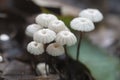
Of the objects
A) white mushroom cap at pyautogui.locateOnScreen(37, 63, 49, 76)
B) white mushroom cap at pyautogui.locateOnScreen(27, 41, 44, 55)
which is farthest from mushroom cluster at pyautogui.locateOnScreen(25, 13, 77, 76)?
white mushroom cap at pyautogui.locateOnScreen(37, 63, 49, 76)

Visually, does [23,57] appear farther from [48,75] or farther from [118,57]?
[118,57]

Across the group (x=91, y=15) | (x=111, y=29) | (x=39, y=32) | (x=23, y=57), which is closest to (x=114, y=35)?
(x=111, y=29)

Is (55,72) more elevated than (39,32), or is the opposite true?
(39,32)

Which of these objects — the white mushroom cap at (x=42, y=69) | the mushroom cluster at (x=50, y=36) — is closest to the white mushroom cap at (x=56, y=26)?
the mushroom cluster at (x=50, y=36)

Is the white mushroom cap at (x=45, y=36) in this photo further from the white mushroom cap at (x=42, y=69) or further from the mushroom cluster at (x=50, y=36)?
the white mushroom cap at (x=42, y=69)

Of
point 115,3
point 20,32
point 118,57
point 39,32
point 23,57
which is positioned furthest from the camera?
point 115,3

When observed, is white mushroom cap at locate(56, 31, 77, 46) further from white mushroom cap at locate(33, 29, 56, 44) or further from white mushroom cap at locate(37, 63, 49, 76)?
white mushroom cap at locate(37, 63, 49, 76)

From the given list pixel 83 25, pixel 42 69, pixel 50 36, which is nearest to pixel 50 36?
pixel 50 36

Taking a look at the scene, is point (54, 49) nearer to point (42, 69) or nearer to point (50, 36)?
point (50, 36)
